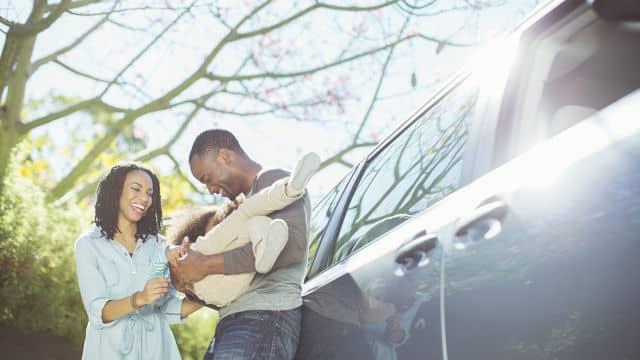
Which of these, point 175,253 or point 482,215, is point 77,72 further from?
point 482,215

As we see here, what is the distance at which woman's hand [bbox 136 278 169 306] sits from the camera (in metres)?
2.61

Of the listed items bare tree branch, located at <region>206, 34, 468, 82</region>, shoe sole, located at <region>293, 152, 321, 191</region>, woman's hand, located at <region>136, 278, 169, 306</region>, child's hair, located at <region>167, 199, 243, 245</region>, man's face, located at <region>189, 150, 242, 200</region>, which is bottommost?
woman's hand, located at <region>136, 278, 169, 306</region>

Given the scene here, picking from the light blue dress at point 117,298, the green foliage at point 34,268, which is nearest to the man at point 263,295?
the light blue dress at point 117,298

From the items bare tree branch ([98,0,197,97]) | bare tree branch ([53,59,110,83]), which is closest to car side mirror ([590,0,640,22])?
bare tree branch ([98,0,197,97])

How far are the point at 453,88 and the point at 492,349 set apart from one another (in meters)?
0.98

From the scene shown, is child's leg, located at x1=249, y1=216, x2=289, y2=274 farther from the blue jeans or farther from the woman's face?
the woman's face

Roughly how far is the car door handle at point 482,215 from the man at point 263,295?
34.1 inches

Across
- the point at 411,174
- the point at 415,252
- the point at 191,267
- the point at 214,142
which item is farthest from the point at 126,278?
the point at 415,252

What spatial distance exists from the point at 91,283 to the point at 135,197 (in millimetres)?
423

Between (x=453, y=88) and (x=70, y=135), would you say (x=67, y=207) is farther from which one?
(x=70, y=135)

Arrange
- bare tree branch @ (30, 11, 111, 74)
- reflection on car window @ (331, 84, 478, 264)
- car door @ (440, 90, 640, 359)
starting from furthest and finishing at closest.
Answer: bare tree branch @ (30, 11, 111, 74) → reflection on car window @ (331, 84, 478, 264) → car door @ (440, 90, 640, 359)

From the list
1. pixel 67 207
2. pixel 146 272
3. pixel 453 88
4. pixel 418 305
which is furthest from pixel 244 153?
pixel 67 207

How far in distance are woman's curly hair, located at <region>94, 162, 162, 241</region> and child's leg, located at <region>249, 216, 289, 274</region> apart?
896mm

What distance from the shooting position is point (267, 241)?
7.61ft
